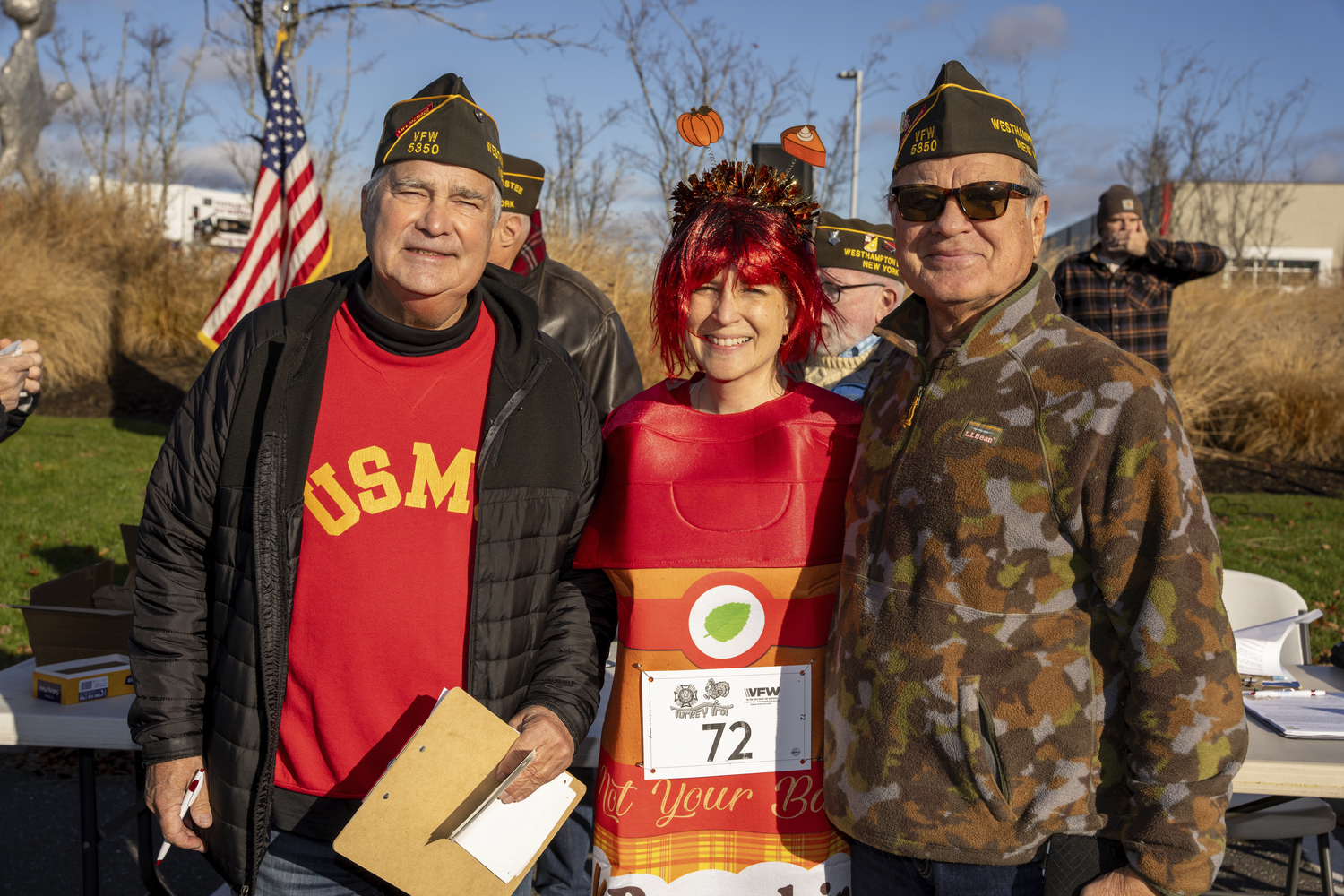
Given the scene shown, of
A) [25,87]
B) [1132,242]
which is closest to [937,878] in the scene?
[1132,242]

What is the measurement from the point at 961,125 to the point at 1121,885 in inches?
55.9

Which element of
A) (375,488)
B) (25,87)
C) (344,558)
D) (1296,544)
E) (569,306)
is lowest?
(1296,544)

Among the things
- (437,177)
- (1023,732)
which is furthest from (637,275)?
(1023,732)

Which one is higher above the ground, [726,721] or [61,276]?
[61,276]

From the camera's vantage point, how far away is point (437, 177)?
203cm

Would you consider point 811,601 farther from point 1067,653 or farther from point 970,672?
point 1067,653

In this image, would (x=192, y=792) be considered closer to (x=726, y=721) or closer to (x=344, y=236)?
(x=726, y=721)

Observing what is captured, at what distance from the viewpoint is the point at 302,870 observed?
1939 millimetres

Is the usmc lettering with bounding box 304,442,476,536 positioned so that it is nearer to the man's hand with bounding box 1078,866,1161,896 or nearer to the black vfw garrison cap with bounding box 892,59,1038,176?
the black vfw garrison cap with bounding box 892,59,1038,176

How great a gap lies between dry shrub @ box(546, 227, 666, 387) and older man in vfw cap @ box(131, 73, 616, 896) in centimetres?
826

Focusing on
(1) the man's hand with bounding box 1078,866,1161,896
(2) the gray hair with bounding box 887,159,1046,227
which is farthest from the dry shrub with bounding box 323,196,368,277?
(1) the man's hand with bounding box 1078,866,1161,896

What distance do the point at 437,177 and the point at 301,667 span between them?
1.10 metres

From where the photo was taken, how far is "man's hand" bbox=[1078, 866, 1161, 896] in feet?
5.03

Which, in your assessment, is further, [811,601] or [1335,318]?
[1335,318]
